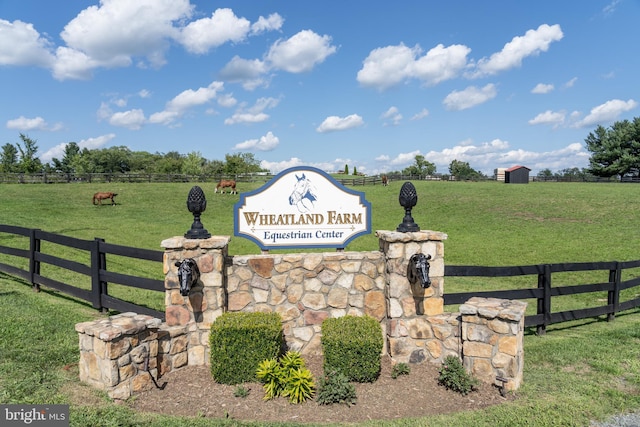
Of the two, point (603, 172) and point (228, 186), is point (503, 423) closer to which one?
point (228, 186)

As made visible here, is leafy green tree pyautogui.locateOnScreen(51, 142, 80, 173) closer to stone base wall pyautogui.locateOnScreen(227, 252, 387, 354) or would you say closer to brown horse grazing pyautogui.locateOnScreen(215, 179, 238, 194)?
brown horse grazing pyautogui.locateOnScreen(215, 179, 238, 194)

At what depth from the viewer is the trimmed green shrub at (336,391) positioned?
448cm

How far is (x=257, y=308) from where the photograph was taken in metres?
5.67

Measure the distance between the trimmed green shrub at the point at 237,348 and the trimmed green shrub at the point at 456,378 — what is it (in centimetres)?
221

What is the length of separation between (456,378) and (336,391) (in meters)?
1.49

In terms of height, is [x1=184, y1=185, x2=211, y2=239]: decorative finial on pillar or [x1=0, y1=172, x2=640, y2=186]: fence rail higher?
[x1=0, y1=172, x2=640, y2=186]: fence rail

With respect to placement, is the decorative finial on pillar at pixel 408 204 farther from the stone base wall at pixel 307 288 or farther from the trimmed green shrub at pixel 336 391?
the trimmed green shrub at pixel 336 391

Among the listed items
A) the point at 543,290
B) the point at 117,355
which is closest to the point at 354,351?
the point at 117,355

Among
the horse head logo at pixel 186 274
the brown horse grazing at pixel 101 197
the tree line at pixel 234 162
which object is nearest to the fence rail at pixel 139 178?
the tree line at pixel 234 162

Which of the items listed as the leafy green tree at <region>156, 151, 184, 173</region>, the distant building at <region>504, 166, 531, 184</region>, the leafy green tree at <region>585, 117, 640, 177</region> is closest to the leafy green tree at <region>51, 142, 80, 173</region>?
the leafy green tree at <region>156, 151, 184, 173</region>

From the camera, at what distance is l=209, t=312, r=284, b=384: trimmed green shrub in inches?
192

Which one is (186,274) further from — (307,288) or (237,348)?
(307,288)

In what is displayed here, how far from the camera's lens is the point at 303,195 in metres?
5.98

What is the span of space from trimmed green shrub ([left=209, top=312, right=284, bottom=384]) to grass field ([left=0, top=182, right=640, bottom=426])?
0.99m
